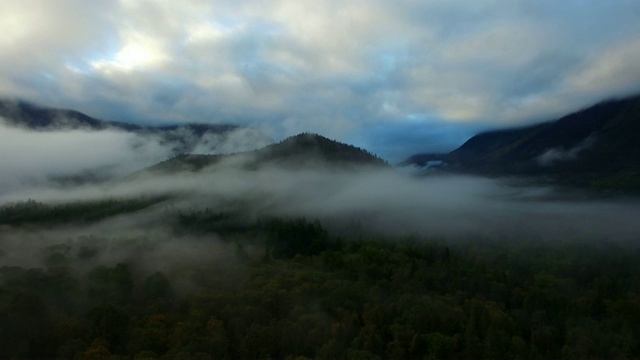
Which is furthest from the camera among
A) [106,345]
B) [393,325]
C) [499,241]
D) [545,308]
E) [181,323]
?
[499,241]

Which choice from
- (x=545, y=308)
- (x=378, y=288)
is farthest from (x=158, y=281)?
(x=545, y=308)

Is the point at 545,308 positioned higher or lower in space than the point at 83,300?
lower

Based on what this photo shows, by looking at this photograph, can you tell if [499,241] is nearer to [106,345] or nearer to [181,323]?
[181,323]

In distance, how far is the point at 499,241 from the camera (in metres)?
164

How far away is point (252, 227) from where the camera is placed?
190125 millimetres

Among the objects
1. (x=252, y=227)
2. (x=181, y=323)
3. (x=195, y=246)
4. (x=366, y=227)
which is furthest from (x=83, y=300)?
(x=366, y=227)

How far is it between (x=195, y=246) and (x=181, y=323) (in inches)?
3512

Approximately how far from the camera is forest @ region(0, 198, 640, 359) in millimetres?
73062

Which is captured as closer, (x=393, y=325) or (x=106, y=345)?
(x=106, y=345)

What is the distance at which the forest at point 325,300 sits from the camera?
73062 millimetres

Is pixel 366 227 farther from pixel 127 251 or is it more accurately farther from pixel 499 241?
pixel 127 251

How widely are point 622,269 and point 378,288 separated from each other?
214ft

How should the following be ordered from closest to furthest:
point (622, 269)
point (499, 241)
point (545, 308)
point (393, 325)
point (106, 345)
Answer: point (106, 345)
point (393, 325)
point (545, 308)
point (622, 269)
point (499, 241)

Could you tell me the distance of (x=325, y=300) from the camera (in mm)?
95312
